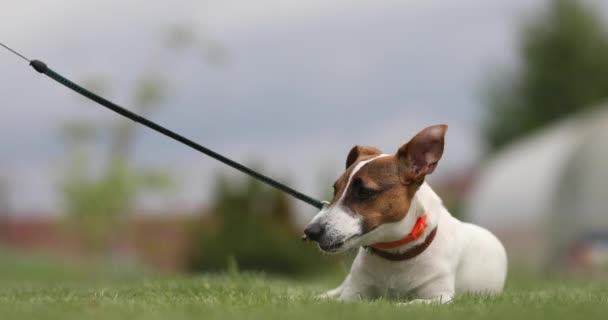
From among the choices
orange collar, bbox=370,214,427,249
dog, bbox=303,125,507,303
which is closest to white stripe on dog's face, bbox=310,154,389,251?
dog, bbox=303,125,507,303

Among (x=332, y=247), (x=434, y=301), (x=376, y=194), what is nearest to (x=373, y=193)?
(x=376, y=194)

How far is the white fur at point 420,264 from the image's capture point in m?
5.19

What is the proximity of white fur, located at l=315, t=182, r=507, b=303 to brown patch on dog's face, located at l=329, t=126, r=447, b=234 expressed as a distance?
2.7 inches

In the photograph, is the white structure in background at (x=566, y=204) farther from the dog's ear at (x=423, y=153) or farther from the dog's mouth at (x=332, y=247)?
the dog's mouth at (x=332, y=247)

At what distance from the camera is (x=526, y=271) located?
16984mm

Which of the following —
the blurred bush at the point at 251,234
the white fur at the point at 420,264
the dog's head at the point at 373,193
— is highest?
the dog's head at the point at 373,193

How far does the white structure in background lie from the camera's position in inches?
629

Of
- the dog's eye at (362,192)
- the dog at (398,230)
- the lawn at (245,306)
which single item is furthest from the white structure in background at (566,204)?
the dog's eye at (362,192)

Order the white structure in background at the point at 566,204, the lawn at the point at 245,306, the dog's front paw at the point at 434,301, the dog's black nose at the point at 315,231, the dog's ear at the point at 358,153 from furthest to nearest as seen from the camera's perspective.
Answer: the white structure in background at the point at 566,204, the dog's ear at the point at 358,153, the dog's front paw at the point at 434,301, the dog's black nose at the point at 315,231, the lawn at the point at 245,306

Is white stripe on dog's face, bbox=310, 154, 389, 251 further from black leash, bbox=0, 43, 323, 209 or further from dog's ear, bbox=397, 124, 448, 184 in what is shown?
black leash, bbox=0, 43, 323, 209

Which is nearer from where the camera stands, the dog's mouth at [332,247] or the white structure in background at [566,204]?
the dog's mouth at [332,247]

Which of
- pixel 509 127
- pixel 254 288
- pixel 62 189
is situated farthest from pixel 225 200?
pixel 509 127

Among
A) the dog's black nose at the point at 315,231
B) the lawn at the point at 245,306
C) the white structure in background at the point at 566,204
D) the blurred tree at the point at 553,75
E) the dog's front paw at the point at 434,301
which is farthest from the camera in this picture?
the blurred tree at the point at 553,75

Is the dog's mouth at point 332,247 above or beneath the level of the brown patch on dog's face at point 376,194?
beneath
